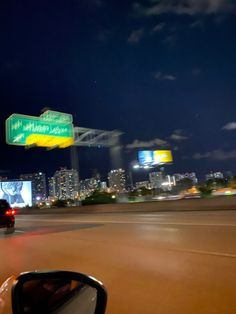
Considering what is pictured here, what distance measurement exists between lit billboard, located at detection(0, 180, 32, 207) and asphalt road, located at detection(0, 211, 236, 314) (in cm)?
5187

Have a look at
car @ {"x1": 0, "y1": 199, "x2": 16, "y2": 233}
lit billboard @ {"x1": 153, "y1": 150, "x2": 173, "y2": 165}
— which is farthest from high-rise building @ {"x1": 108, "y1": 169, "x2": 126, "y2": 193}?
car @ {"x1": 0, "y1": 199, "x2": 16, "y2": 233}

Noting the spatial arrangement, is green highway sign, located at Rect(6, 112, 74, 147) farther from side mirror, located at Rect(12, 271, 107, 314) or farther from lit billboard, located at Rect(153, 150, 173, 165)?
lit billboard, located at Rect(153, 150, 173, 165)

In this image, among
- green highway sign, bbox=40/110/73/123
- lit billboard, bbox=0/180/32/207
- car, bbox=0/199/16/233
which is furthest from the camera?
lit billboard, bbox=0/180/32/207

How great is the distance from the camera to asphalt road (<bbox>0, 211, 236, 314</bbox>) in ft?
15.7

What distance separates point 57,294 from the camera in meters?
2.08

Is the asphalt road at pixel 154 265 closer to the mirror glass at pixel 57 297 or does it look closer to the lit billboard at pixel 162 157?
the mirror glass at pixel 57 297

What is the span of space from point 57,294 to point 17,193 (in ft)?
206

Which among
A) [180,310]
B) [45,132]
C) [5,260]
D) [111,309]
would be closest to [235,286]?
[180,310]

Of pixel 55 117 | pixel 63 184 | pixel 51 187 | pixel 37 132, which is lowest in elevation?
pixel 37 132

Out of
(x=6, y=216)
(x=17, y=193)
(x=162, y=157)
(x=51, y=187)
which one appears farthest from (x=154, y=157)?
(x=51, y=187)

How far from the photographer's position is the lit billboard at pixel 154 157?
63.8m

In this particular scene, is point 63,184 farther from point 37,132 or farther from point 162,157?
point 37,132

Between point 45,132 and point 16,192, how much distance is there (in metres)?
31.7

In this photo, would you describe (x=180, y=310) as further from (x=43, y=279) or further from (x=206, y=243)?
(x=206, y=243)
